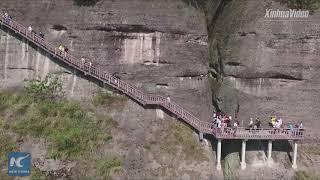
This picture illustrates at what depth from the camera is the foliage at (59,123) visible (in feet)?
104

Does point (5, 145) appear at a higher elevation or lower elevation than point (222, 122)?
lower

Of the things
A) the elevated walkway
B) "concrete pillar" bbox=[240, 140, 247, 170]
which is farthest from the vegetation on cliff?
"concrete pillar" bbox=[240, 140, 247, 170]

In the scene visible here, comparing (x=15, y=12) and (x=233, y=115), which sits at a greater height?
(x=15, y=12)

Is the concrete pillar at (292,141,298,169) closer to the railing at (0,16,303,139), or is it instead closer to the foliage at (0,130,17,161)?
the railing at (0,16,303,139)

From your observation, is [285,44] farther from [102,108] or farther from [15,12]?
[15,12]

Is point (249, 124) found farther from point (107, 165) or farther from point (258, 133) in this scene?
point (107, 165)

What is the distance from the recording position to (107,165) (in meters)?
31.0

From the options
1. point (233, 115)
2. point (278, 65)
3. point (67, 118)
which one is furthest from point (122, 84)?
point (278, 65)

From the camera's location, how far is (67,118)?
108 feet

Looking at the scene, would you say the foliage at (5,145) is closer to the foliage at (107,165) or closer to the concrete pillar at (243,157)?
the foliage at (107,165)

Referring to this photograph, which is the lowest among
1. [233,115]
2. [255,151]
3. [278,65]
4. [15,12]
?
[255,151]

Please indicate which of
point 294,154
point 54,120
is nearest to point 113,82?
point 54,120

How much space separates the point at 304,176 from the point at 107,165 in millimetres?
11701

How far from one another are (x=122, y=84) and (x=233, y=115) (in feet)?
23.5
